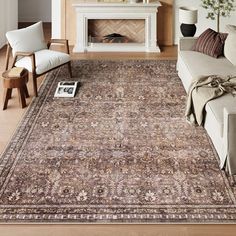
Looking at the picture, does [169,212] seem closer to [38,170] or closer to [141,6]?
[38,170]

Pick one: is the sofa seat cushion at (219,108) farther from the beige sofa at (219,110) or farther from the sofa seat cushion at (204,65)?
the sofa seat cushion at (204,65)

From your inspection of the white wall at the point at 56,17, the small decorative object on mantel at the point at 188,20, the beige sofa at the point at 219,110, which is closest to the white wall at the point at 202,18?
the small decorative object on mantel at the point at 188,20

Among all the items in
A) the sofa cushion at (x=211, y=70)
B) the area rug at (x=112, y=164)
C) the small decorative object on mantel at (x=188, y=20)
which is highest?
the small decorative object on mantel at (x=188, y=20)

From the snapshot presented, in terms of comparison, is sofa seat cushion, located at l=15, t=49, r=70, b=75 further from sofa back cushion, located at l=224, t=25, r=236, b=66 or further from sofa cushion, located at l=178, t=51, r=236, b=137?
sofa back cushion, located at l=224, t=25, r=236, b=66

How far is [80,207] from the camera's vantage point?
338 centimetres

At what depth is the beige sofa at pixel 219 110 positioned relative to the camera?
12.0 feet

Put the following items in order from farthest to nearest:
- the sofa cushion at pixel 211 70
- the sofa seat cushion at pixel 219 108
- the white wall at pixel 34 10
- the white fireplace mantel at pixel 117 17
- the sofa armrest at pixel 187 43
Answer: the white wall at pixel 34 10 < the white fireplace mantel at pixel 117 17 < the sofa armrest at pixel 187 43 < the sofa cushion at pixel 211 70 < the sofa seat cushion at pixel 219 108

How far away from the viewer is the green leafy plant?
7619 mm

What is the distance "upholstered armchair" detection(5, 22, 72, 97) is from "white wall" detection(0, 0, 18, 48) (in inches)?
87.1

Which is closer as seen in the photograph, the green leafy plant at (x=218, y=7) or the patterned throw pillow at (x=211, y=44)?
the patterned throw pillow at (x=211, y=44)

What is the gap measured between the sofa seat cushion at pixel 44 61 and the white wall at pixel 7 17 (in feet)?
7.96

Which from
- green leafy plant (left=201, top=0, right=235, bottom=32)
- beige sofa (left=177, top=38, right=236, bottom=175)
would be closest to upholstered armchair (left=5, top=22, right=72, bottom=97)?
beige sofa (left=177, top=38, right=236, bottom=175)

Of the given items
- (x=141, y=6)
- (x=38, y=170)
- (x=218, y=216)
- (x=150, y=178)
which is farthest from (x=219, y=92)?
(x=141, y=6)

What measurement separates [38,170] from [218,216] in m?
1.54
